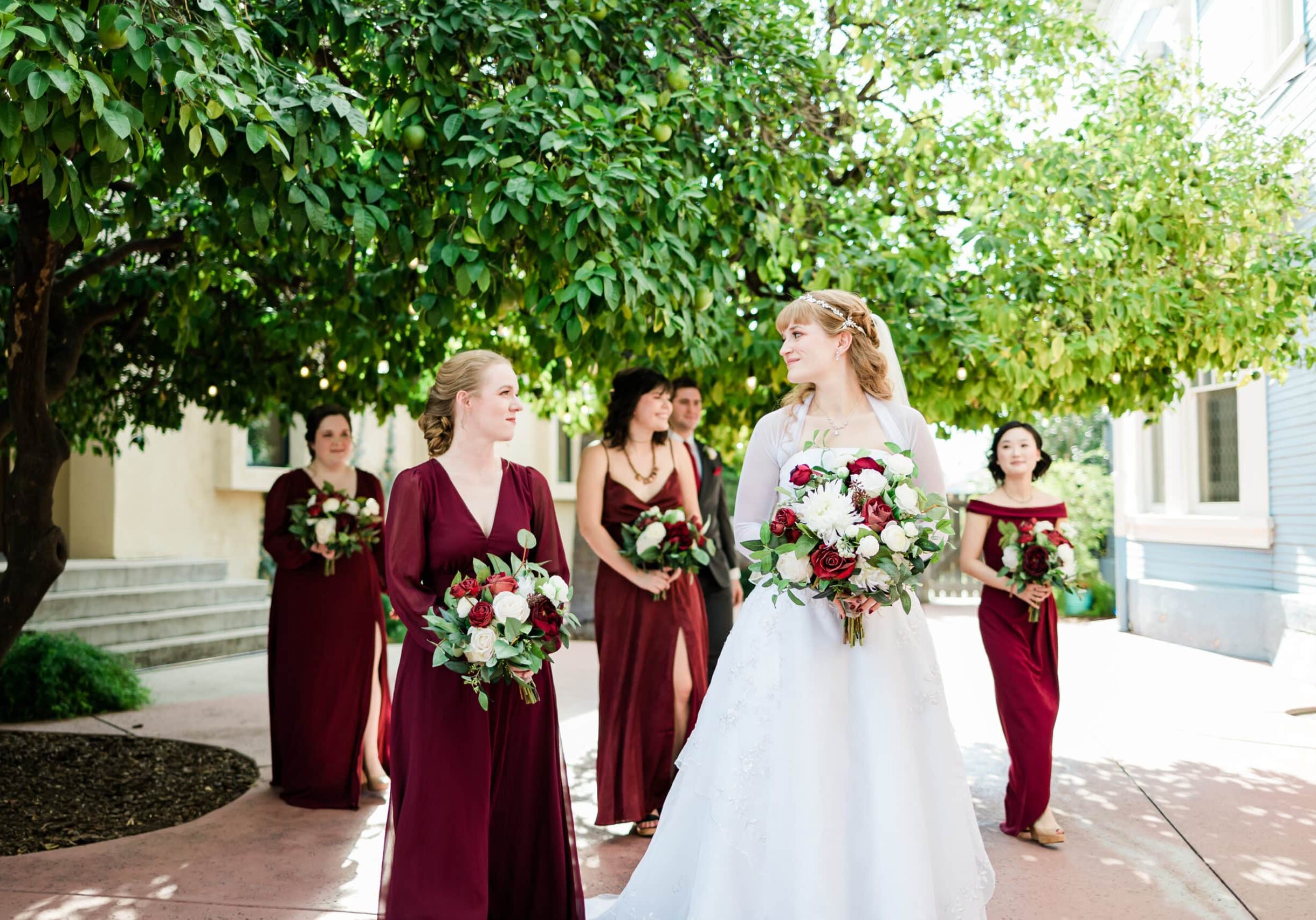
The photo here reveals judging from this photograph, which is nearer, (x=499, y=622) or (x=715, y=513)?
(x=499, y=622)

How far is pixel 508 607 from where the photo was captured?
11.0 ft

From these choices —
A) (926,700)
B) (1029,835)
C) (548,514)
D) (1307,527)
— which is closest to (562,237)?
(548,514)

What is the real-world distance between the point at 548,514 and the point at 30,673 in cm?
670

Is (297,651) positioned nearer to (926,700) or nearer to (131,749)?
(131,749)

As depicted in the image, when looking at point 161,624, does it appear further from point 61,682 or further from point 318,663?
point 318,663

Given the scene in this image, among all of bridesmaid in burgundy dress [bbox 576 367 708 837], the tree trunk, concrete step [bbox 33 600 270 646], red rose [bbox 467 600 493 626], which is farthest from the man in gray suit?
concrete step [bbox 33 600 270 646]

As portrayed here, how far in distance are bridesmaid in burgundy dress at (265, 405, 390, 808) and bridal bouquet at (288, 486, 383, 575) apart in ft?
0.22

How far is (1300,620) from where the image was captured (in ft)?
34.9

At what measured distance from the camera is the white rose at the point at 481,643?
3.31 m

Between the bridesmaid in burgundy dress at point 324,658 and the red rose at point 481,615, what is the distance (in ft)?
9.84

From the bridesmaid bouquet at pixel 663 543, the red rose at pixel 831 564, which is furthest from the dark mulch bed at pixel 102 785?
the red rose at pixel 831 564

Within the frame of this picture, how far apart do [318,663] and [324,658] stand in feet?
0.16

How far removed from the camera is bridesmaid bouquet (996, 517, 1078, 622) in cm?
526

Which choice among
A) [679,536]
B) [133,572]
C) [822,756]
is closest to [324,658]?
[679,536]
